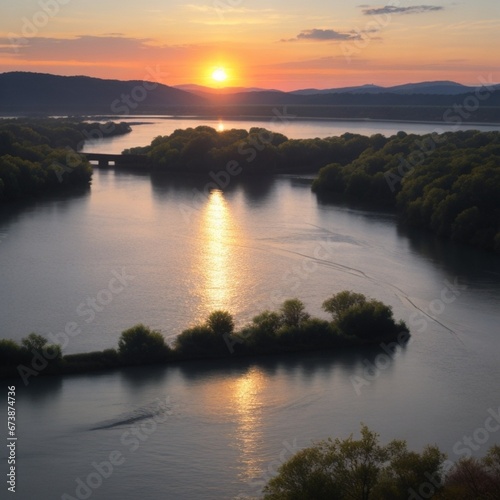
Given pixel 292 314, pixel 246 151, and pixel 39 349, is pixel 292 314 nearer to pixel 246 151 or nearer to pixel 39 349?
pixel 39 349

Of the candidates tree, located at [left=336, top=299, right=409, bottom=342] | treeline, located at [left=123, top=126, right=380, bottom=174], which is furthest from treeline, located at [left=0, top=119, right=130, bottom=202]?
tree, located at [left=336, top=299, right=409, bottom=342]

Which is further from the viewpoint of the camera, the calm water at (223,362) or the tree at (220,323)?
the tree at (220,323)

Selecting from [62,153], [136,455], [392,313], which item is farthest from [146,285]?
[62,153]

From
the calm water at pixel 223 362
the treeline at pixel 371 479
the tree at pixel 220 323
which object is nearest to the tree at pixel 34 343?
the calm water at pixel 223 362

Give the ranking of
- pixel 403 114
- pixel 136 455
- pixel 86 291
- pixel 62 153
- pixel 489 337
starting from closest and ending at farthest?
pixel 136 455
pixel 489 337
pixel 86 291
pixel 62 153
pixel 403 114

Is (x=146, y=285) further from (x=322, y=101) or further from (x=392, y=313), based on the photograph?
(x=322, y=101)

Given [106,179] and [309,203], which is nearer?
[309,203]

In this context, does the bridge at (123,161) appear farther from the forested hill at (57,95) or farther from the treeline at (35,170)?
the forested hill at (57,95)

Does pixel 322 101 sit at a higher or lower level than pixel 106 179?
higher
